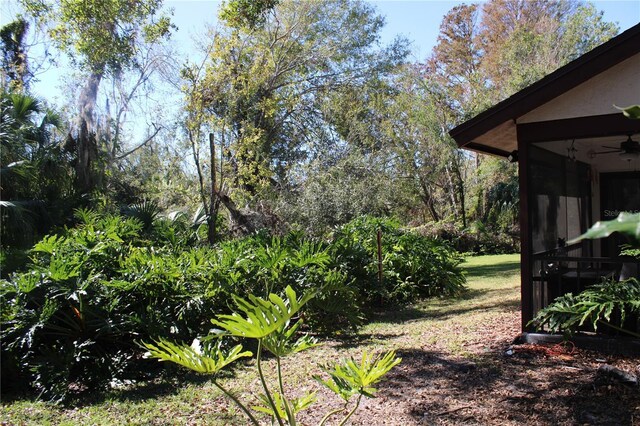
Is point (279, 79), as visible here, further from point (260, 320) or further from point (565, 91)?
point (260, 320)

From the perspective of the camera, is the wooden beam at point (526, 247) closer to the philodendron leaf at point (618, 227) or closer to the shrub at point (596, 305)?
the shrub at point (596, 305)

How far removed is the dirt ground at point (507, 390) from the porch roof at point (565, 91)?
256cm

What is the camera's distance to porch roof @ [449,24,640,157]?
5887 millimetres

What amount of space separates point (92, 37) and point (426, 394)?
13.1m

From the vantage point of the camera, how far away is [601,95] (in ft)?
20.3

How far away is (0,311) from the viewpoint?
582 centimetres

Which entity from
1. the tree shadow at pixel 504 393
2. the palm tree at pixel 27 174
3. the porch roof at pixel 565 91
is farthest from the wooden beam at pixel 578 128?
A: the palm tree at pixel 27 174

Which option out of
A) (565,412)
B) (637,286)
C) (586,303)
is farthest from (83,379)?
(637,286)

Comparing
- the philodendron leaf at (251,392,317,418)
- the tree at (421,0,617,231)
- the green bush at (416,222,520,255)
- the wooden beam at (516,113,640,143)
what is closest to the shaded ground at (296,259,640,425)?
the philodendron leaf at (251,392,317,418)

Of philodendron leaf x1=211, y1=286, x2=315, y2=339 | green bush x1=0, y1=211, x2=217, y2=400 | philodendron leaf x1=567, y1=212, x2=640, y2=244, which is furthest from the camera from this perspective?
green bush x1=0, y1=211, x2=217, y2=400

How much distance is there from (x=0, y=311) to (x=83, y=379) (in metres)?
1.16

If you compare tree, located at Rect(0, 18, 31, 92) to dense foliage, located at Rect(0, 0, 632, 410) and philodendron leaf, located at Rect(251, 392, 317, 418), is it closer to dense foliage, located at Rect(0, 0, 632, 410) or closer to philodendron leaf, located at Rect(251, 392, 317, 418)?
dense foliage, located at Rect(0, 0, 632, 410)

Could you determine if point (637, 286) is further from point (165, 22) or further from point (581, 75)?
point (165, 22)

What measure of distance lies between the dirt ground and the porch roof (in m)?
2.56
